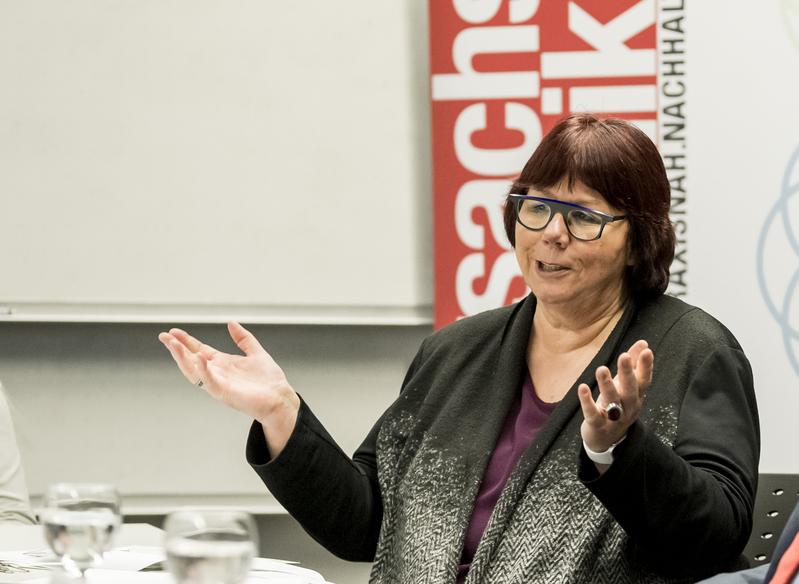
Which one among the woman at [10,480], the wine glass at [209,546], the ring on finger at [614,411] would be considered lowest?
the woman at [10,480]

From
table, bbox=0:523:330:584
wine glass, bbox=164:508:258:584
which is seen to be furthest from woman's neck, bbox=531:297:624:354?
wine glass, bbox=164:508:258:584

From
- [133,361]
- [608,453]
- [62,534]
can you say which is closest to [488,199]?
[133,361]

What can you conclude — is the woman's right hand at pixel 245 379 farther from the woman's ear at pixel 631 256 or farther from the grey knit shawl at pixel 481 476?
the woman's ear at pixel 631 256

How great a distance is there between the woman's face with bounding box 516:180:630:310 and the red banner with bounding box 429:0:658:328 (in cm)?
107

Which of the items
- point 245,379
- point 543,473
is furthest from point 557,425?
point 245,379

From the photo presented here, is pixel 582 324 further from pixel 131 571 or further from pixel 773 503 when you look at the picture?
pixel 131 571

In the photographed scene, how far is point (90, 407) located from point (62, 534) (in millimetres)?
2242

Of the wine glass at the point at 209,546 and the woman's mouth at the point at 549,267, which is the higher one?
the wine glass at the point at 209,546

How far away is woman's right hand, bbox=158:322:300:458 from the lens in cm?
194

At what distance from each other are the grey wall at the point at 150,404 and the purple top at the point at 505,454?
4.60 ft

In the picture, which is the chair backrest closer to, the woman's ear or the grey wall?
the woman's ear

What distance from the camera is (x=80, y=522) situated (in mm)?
1404

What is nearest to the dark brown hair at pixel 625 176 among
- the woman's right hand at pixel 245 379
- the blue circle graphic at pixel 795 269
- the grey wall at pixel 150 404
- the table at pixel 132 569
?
the woman's right hand at pixel 245 379

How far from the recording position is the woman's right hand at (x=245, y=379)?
194 centimetres
